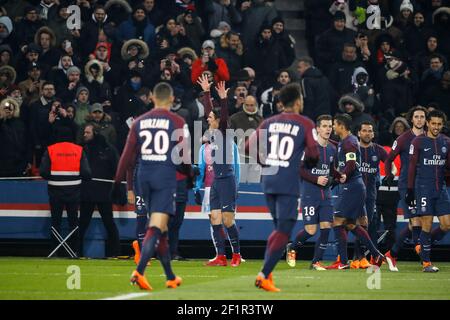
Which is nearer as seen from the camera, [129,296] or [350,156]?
[129,296]

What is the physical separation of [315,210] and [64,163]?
17.4 feet

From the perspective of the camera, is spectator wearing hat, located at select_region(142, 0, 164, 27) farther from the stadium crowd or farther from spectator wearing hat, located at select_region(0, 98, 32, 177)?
spectator wearing hat, located at select_region(0, 98, 32, 177)

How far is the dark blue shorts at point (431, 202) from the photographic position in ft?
57.4

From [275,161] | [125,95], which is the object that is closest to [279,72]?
[125,95]

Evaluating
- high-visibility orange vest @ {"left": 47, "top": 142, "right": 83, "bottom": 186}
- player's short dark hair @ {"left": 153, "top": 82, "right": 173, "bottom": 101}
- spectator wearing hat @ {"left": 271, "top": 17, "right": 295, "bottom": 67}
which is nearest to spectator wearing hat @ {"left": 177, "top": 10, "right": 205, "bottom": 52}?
spectator wearing hat @ {"left": 271, "top": 17, "right": 295, "bottom": 67}

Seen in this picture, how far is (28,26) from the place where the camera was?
79.3ft

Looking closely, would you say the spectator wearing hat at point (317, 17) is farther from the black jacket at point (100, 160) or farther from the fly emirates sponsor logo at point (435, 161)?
the fly emirates sponsor logo at point (435, 161)

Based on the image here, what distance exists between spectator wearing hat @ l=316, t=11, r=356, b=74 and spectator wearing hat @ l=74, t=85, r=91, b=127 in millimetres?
5247

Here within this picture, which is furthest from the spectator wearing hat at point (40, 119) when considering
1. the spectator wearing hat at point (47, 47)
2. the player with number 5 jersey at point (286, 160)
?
the player with number 5 jersey at point (286, 160)

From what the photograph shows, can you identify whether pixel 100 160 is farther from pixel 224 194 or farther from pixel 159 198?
pixel 159 198

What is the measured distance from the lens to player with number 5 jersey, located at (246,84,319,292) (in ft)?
43.6

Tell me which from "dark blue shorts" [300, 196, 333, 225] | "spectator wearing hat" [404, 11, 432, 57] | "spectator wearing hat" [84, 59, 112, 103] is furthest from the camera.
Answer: "spectator wearing hat" [404, 11, 432, 57]

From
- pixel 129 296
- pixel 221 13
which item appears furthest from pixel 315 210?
pixel 221 13

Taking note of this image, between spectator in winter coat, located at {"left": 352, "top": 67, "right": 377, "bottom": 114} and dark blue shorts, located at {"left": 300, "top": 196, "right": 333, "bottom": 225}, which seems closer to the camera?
dark blue shorts, located at {"left": 300, "top": 196, "right": 333, "bottom": 225}
